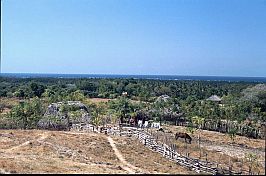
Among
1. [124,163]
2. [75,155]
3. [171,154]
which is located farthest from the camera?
[75,155]

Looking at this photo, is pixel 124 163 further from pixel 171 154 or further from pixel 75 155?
pixel 75 155

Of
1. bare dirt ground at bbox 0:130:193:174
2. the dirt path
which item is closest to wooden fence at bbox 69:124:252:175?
bare dirt ground at bbox 0:130:193:174

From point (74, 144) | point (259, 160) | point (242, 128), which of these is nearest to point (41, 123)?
point (74, 144)

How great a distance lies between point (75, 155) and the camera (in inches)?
980

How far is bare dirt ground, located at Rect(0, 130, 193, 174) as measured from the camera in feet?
63.1

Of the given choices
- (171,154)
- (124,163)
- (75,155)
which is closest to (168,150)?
(171,154)

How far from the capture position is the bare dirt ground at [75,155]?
1922 cm

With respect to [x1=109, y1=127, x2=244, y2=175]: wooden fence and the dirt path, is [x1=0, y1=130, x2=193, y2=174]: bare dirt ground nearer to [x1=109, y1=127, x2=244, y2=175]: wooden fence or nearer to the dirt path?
the dirt path

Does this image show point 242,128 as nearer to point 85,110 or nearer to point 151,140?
point 151,140

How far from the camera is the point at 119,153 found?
25344 mm

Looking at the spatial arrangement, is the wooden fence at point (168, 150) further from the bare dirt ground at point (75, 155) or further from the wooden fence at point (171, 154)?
the bare dirt ground at point (75, 155)

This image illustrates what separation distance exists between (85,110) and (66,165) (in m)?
25.1

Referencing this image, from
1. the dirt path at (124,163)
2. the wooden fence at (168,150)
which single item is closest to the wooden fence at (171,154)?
the wooden fence at (168,150)

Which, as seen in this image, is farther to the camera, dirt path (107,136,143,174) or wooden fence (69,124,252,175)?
dirt path (107,136,143,174)
